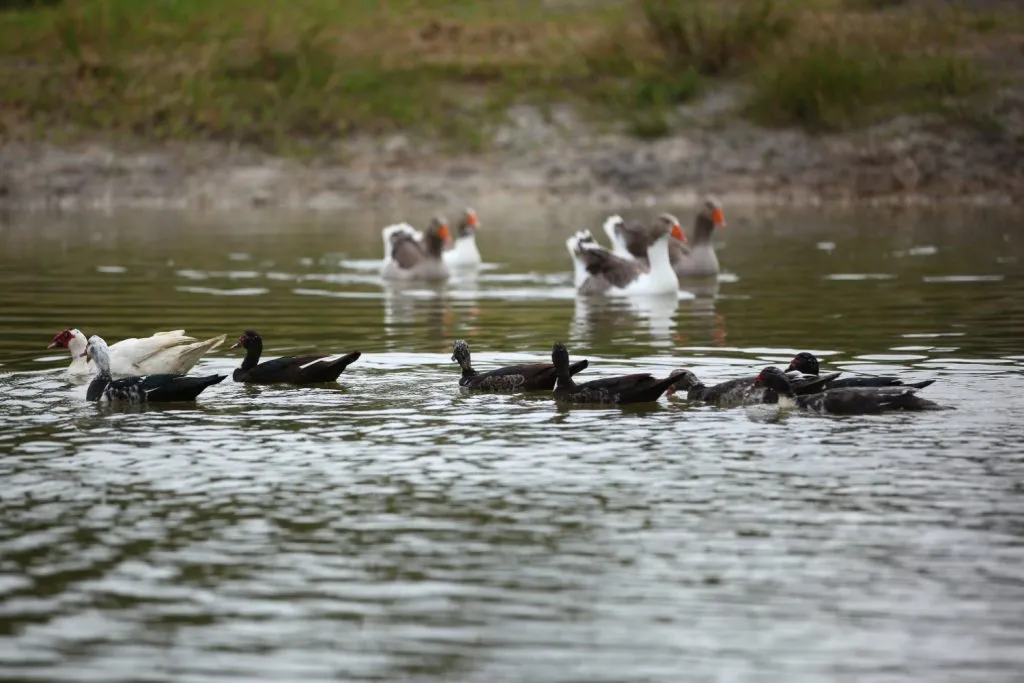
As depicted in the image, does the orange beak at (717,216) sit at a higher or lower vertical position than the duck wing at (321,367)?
higher

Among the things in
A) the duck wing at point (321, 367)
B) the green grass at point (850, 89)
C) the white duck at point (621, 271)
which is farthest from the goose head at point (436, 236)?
the green grass at point (850, 89)

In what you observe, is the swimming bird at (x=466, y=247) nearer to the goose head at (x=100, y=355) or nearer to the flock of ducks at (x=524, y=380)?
the flock of ducks at (x=524, y=380)

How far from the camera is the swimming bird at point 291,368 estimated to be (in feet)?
54.6

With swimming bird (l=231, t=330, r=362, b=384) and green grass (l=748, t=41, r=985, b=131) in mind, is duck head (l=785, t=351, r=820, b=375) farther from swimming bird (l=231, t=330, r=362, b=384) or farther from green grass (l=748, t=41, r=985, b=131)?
green grass (l=748, t=41, r=985, b=131)

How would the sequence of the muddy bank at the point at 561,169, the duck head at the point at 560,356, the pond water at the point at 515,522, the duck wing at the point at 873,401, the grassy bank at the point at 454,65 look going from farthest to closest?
the grassy bank at the point at 454,65
the muddy bank at the point at 561,169
the duck head at the point at 560,356
the duck wing at the point at 873,401
the pond water at the point at 515,522

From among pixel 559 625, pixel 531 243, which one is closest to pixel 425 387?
pixel 559 625

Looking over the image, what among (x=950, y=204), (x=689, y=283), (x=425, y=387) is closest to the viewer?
(x=425, y=387)

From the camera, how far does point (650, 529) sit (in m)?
10.8

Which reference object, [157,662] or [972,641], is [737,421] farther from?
[157,662]

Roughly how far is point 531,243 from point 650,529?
2538 centimetres

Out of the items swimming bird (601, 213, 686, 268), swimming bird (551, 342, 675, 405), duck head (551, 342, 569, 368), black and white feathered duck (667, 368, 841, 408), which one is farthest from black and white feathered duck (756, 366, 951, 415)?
swimming bird (601, 213, 686, 268)

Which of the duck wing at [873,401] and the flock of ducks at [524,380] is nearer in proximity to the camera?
the duck wing at [873,401]

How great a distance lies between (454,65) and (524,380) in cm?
3139

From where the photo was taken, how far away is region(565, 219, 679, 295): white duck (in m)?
26.1
